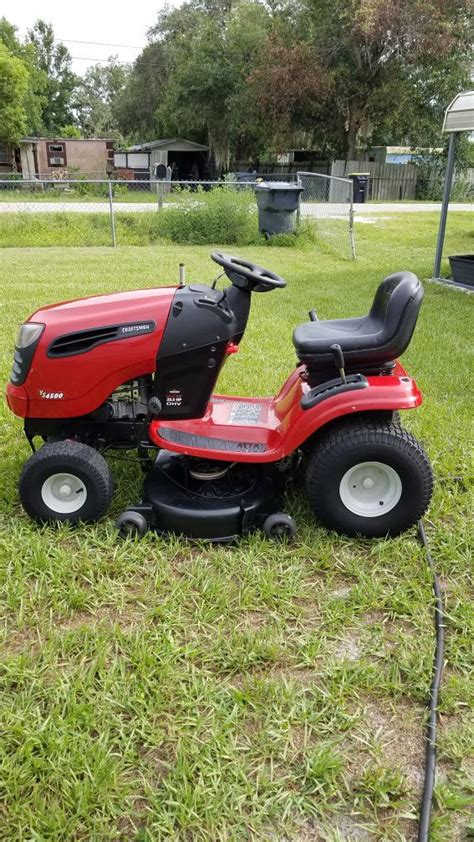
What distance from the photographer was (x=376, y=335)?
271 centimetres

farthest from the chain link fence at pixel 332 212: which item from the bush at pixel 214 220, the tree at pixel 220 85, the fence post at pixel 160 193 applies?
the tree at pixel 220 85

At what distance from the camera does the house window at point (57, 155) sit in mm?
39531

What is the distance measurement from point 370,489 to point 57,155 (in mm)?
42214

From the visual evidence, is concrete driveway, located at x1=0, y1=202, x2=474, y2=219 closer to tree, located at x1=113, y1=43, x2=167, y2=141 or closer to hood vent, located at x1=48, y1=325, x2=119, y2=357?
hood vent, located at x1=48, y1=325, x2=119, y2=357

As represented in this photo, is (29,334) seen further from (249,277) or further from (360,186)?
(360,186)

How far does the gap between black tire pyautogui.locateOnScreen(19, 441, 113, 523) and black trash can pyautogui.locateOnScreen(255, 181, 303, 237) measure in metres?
9.98

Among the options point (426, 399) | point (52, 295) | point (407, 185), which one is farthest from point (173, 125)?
point (426, 399)

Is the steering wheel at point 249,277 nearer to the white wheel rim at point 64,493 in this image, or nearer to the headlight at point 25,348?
the headlight at point 25,348

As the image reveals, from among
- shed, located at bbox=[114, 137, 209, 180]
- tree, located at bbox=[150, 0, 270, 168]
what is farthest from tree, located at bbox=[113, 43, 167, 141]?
shed, located at bbox=[114, 137, 209, 180]

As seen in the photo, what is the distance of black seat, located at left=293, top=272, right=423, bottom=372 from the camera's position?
264 centimetres

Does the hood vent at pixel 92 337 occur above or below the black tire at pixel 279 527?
above

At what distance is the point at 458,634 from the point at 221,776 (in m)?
1.02

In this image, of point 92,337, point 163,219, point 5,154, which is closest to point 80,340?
point 92,337

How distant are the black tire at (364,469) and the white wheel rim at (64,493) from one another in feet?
3.25
